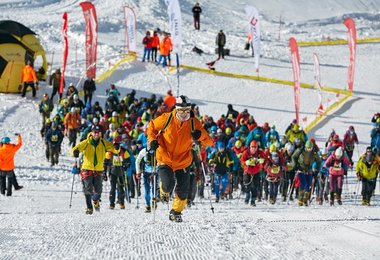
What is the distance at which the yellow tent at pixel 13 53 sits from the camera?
84.6 ft

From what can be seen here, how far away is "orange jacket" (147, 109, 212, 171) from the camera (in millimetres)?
8562

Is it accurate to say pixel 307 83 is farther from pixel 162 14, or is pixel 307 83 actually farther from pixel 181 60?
pixel 162 14

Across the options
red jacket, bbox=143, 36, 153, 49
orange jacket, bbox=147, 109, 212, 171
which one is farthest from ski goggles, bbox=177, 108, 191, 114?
red jacket, bbox=143, 36, 153, 49

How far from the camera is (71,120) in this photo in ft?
65.4

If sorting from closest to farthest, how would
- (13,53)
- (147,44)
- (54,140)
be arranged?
(54,140)
(13,53)
(147,44)

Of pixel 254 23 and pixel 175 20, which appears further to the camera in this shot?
pixel 254 23

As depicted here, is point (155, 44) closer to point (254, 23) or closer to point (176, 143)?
point (254, 23)

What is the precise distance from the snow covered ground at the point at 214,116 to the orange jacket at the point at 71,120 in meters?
0.91

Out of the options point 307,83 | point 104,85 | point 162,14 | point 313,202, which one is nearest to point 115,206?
point 313,202

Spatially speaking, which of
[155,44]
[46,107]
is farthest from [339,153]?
[155,44]

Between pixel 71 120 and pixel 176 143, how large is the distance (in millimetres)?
11770

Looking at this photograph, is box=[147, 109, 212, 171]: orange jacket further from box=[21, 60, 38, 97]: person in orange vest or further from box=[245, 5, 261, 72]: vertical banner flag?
box=[245, 5, 261, 72]: vertical banner flag

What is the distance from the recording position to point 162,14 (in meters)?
43.9

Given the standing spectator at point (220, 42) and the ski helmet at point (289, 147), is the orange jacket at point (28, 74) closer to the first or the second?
the standing spectator at point (220, 42)
